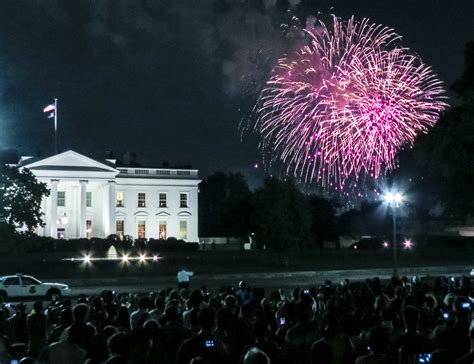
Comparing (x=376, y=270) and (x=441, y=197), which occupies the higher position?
(x=441, y=197)

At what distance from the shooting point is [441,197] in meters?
49.8

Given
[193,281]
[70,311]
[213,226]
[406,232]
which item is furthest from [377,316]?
[406,232]

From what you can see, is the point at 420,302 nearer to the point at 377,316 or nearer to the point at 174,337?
the point at 377,316

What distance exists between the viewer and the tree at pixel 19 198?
5600cm

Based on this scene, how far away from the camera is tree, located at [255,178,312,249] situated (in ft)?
211

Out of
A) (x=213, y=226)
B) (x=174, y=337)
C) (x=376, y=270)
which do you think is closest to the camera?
Result: (x=174, y=337)

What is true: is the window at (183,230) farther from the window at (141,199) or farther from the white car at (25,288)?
the white car at (25,288)

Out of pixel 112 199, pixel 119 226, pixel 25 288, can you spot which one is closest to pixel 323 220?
pixel 119 226

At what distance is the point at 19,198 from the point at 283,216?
23.0m

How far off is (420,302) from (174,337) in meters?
6.06

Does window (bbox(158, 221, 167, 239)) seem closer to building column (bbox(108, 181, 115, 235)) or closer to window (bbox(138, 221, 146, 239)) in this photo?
window (bbox(138, 221, 146, 239))

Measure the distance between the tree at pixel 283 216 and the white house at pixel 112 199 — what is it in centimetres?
2510

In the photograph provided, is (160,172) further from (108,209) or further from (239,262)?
(239,262)

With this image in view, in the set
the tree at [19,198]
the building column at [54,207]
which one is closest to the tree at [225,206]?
the building column at [54,207]
